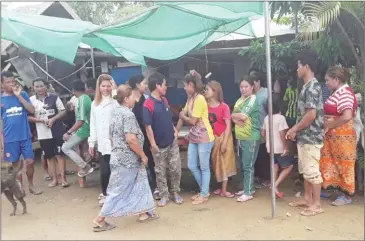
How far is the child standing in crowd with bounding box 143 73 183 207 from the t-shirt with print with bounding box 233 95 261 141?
33.3 inches

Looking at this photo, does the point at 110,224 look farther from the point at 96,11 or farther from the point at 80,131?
the point at 96,11

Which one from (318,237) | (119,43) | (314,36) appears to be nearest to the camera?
(318,237)

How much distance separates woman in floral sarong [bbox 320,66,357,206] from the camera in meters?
4.18

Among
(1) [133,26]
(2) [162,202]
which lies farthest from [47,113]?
(2) [162,202]

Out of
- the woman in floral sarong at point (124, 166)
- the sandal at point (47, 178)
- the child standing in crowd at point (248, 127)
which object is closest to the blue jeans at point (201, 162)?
the child standing in crowd at point (248, 127)

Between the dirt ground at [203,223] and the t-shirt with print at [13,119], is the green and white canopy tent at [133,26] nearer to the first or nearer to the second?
the t-shirt with print at [13,119]

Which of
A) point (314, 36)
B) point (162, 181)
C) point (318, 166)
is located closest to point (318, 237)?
point (318, 166)

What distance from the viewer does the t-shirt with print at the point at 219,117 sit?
4984 mm

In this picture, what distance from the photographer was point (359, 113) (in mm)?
4629


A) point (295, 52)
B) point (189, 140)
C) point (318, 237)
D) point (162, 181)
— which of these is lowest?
point (318, 237)

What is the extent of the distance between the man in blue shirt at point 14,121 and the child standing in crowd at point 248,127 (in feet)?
9.02

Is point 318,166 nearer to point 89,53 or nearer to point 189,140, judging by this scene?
point 189,140

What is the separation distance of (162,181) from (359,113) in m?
2.47

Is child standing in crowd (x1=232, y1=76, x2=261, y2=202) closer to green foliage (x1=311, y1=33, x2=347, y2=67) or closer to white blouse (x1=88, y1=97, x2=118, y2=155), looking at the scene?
green foliage (x1=311, y1=33, x2=347, y2=67)
